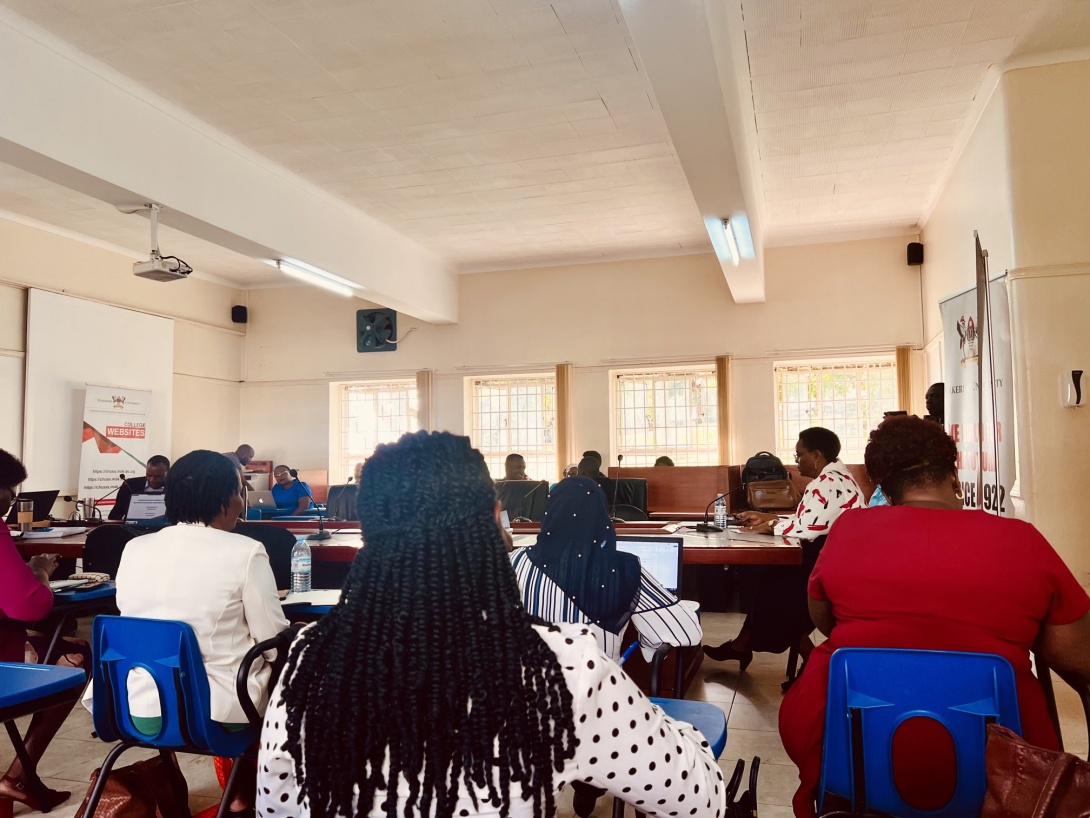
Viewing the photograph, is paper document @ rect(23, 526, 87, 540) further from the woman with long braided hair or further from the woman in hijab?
the woman with long braided hair

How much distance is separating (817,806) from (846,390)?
7.72 metres

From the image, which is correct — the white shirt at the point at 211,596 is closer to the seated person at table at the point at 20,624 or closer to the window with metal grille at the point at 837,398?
the seated person at table at the point at 20,624

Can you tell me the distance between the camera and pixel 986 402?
462cm

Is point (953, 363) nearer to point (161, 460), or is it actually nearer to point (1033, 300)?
point (1033, 300)

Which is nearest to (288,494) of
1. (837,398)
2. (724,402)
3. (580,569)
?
(724,402)

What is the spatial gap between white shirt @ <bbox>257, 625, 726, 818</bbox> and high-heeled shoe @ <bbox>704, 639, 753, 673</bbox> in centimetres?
311

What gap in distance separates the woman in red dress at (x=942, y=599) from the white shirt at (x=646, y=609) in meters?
0.52

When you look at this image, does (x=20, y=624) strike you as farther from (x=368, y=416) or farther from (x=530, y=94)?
(x=368, y=416)

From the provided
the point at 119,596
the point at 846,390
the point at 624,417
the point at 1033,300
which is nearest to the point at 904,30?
the point at 1033,300

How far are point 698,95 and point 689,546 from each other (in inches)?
89.8

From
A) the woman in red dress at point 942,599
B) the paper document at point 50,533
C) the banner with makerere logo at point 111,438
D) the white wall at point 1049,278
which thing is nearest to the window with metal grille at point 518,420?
the banner with makerere logo at point 111,438

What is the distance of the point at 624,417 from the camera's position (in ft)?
31.5

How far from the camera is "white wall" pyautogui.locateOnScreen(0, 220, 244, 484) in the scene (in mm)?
7297

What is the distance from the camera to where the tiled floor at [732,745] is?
272 cm
